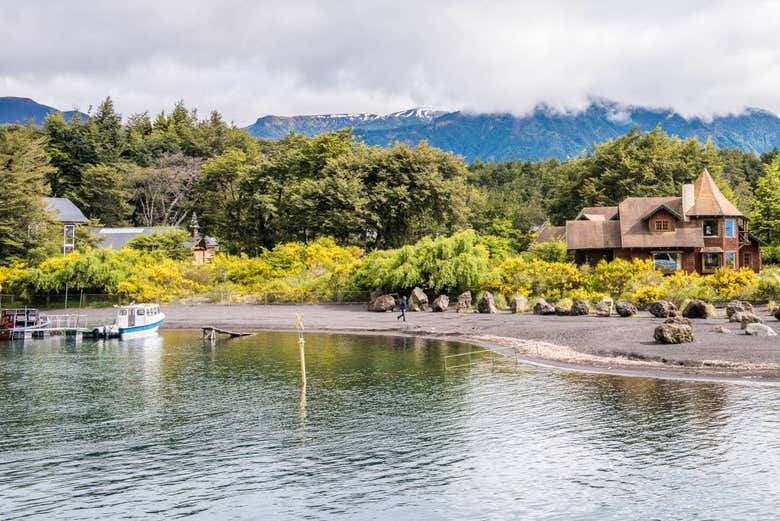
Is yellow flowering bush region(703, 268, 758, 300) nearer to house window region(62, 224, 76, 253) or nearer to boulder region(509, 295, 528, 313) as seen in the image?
boulder region(509, 295, 528, 313)

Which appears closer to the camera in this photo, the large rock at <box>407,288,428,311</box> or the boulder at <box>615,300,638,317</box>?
the boulder at <box>615,300,638,317</box>

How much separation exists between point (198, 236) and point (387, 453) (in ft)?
304

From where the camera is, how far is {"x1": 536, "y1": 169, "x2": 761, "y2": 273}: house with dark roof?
63656 millimetres

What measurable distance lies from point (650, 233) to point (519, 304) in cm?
1783

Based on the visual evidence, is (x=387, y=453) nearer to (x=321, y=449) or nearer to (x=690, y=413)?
(x=321, y=449)

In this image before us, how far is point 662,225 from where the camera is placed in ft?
210

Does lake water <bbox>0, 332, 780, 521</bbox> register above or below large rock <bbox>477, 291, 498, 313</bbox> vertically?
below

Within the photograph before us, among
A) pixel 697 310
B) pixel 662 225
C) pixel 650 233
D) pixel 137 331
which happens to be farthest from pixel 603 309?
pixel 137 331

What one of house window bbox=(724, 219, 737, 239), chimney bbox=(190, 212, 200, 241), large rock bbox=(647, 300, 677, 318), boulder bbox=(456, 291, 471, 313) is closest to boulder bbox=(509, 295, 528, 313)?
boulder bbox=(456, 291, 471, 313)

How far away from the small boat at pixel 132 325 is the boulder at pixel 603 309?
30835 mm

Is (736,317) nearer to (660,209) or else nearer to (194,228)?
(660,209)

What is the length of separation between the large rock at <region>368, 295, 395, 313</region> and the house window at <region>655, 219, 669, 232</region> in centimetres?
2454

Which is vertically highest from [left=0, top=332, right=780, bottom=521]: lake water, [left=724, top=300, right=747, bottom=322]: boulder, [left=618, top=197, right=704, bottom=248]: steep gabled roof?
[left=618, top=197, right=704, bottom=248]: steep gabled roof

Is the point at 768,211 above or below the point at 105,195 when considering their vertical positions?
below
